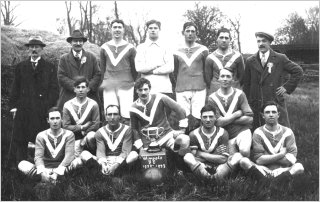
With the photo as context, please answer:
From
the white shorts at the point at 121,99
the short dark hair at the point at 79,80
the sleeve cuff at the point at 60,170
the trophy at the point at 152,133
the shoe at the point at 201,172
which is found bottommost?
the shoe at the point at 201,172

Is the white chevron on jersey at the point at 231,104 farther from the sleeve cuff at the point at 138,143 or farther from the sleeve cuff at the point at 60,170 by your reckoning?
the sleeve cuff at the point at 60,170

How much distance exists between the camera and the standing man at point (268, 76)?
20.8 ft

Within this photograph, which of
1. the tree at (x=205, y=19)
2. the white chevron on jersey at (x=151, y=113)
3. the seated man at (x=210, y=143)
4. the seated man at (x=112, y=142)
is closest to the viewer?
the seated man at (x=210, y=143)

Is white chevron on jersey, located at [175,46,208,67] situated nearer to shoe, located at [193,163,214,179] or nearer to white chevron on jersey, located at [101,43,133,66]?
white chevron on jersey, located at [101,43,133,66]

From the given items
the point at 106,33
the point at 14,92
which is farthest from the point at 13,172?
the point at 106,33

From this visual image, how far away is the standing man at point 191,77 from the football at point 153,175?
140cm

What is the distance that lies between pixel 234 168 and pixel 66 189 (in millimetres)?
2184

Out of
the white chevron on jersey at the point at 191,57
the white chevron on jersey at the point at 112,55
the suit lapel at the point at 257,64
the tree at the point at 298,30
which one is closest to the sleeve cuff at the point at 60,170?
the white chevron on jersey at the point at 112,55

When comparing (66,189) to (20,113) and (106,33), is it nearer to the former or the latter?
(20,113)

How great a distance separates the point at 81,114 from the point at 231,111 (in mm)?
2201

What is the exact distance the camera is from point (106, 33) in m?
22.8

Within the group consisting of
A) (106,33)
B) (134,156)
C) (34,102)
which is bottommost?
(134,156)

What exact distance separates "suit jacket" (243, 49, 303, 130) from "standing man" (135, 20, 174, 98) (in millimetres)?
1281

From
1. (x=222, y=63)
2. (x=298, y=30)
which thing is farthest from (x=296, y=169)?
(x=298, y=30)
